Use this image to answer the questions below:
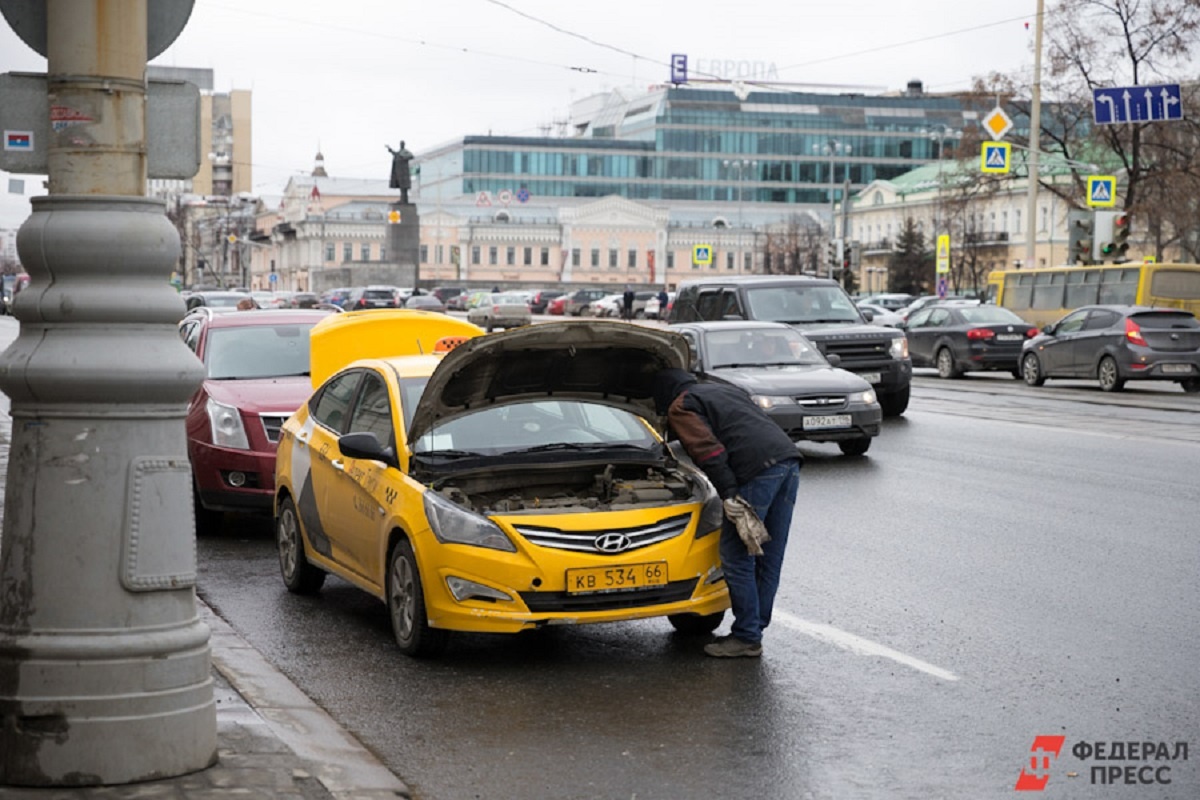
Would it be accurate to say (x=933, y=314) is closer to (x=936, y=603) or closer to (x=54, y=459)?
(x=936, y=603)

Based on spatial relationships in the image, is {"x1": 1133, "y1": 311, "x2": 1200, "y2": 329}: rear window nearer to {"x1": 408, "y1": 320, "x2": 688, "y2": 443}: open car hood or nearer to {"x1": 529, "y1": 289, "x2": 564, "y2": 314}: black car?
{"x1": 408, "y1": 320, "x2": 688, "y2": 443}: open car hood

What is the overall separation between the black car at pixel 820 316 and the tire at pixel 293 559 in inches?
548

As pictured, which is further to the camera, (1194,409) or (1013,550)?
(1194,409)

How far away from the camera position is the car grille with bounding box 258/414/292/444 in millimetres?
13164

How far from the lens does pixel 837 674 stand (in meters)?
8.09

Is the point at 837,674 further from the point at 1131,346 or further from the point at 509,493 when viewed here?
the point at 1131,346

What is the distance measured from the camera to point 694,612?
8445 millimetres

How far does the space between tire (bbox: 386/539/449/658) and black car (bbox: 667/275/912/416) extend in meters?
15.7

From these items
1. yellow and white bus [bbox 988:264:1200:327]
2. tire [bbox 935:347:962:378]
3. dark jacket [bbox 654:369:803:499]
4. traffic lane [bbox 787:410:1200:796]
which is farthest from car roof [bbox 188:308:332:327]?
yellow and white bus [bbox 988:264:1200:327]

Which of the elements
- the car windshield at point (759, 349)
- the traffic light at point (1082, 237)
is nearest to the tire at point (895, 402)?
the car windshield at point (759, 349)

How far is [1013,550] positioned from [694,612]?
4.01 metres

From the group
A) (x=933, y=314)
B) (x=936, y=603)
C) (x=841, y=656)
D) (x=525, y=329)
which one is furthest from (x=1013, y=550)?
(x=933, y=314)

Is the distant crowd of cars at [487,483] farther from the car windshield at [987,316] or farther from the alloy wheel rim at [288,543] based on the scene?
the car windshield at [987,316]

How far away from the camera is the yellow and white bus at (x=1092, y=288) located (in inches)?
1665
